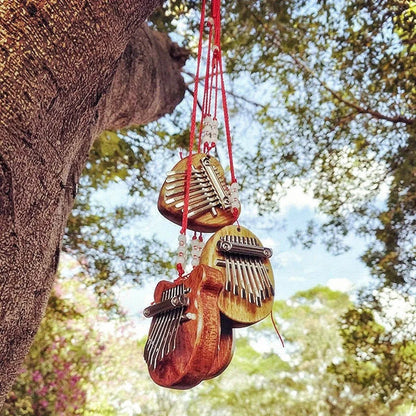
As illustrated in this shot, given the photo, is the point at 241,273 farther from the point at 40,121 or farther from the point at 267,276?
the point at 40,121

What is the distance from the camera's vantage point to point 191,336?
750 mm

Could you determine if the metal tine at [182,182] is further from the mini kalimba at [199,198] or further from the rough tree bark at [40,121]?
the rough tree bark at [40,121]

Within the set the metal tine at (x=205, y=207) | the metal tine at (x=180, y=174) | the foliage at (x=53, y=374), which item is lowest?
the metal tine at (x=205, y=207)

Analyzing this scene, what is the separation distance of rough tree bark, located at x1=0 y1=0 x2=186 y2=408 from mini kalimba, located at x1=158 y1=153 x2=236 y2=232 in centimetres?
21

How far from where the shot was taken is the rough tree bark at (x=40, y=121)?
0.59 m

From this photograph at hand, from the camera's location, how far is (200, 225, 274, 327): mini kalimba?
0.83 meters

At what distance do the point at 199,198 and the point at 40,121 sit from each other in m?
0.42

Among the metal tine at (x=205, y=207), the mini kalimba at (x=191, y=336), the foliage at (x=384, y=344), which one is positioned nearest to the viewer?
the mini kalimba at (x=191, y=336)

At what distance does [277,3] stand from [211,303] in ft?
5.32

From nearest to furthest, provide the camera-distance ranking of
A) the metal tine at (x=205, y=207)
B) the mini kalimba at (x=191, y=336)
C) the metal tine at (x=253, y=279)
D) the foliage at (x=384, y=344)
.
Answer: the mini kalimba at (x=191, y=336)
the metal tine at (x=253, y=279)
the metal tine at (x=205, y=207)
the foliage at (x=384, y=344)

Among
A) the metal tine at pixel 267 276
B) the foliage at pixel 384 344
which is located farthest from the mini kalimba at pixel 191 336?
the foliage at pixel 384 344

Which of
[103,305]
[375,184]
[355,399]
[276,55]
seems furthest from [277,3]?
[355,399]

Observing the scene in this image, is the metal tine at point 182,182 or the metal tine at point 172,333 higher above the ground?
the metal tine at point 182,182

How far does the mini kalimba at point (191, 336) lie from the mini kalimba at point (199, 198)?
17 cm
